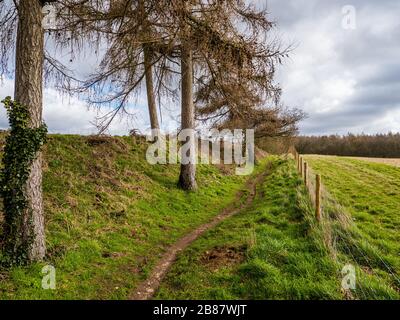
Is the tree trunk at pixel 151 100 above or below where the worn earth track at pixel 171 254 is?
above

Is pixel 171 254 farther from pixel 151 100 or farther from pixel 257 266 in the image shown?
pixel 151 100

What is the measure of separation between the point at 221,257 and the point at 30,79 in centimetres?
557

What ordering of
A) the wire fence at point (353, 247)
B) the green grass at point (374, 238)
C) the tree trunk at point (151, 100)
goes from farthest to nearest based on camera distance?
the tree trunk at point (151, 100), the wire fence at point (353, 247), the green grass at point (374, 238)

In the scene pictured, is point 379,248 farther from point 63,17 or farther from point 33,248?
point 63,17

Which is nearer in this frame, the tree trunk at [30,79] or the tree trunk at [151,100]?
the tree trunk at [30,79]

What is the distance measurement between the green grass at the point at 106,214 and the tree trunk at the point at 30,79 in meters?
0.62

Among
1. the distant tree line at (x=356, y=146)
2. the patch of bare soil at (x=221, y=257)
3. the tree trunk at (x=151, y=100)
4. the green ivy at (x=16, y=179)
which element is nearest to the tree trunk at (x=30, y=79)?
the green ivy at (x=16, y=179)

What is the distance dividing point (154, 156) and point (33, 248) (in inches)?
406

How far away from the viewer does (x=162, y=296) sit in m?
Result: 6.07

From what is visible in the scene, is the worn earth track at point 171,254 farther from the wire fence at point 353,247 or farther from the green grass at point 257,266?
the wire fence at point 353,247

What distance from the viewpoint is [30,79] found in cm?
682

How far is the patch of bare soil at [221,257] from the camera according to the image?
696 centimetres

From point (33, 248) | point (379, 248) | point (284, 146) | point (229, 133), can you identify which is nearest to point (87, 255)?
A: point (33, 248)

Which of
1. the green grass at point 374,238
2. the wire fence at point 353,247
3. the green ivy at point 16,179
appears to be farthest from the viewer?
the green ivy at point 16,179
